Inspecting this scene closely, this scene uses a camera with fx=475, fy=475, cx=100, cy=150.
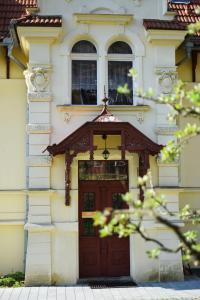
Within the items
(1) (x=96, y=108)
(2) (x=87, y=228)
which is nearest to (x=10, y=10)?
(1) (x=96, y=108)

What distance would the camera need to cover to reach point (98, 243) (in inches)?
464

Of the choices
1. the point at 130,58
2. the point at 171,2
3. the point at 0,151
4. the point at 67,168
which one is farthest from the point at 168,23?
the point at 0,151

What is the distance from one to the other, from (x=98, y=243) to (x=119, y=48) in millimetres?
5003

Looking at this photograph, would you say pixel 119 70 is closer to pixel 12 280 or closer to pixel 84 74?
pixel 84 74

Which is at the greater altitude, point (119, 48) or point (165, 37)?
point (165, 37)

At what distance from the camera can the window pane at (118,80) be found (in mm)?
12086

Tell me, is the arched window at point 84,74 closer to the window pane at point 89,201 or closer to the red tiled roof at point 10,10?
the red tiled roof at point 10,10

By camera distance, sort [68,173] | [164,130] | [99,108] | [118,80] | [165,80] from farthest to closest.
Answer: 1. [118,80]
2. [165,80]
3. [164,130]
4. [99,108]
5. [68,173]

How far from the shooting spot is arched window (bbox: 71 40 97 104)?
39.3 ft

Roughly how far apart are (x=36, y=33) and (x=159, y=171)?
455 centimetres

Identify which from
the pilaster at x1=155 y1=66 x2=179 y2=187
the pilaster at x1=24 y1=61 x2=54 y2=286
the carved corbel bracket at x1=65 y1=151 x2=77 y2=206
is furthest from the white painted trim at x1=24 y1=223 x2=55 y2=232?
the pilaster at x1=155 y1=66 x2=179 y2=187

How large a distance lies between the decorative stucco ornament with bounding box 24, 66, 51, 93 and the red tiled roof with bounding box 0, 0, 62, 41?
1.07 meters

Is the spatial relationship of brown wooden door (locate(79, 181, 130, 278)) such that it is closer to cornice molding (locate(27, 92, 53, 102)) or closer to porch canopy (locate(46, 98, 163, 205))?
porch canopy (locate(46, 98, 163, 205))

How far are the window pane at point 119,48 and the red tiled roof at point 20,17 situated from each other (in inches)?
59.8
